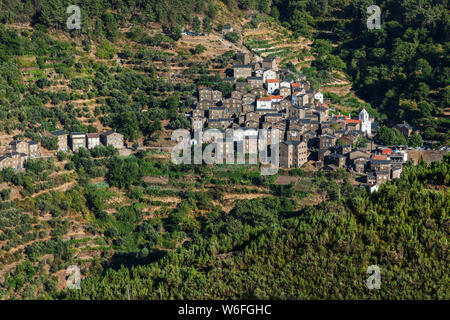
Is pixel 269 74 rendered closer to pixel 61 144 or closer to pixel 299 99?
pixel 299 99

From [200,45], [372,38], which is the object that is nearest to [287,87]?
[200,45]

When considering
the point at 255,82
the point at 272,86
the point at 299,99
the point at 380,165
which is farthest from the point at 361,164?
the point at 255,82

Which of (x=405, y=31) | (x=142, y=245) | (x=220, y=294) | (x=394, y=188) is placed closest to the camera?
(x=220, y=294)

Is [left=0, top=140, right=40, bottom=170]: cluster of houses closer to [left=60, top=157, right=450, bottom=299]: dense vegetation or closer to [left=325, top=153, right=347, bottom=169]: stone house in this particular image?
[left=60, top=157, right=450, bottom=299]: dense vegetation

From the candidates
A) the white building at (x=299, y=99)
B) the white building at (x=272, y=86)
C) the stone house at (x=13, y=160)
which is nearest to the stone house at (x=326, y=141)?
the white building at (x=299, y=99)
